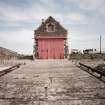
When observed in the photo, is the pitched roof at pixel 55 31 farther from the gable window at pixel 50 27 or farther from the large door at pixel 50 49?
the large door at pixel 50 49

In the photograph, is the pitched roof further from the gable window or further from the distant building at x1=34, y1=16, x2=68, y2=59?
the gable window

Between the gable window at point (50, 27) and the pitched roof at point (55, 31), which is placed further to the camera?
the gable window at point (50, 27)

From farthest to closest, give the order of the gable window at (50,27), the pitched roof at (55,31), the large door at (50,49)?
the gable window at (50,27) < the pitched roof at (55,31) < the large door at (50,49)

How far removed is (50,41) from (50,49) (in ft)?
4.75

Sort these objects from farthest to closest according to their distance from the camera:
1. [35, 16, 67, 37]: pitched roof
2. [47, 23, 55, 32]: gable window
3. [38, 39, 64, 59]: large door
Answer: [47, 23, 55, 32]: gable window < [35, 16, 67, 37]: pitched roof < [38, 39, 64, 59]: large door

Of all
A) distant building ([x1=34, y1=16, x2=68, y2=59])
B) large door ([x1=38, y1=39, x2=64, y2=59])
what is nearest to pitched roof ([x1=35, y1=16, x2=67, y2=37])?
distant building ([x1=34, y1=16, x2=68, y2=59])

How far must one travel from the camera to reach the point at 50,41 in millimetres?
42188

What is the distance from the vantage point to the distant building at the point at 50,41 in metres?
42.0

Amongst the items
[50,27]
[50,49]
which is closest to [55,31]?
[50,27]

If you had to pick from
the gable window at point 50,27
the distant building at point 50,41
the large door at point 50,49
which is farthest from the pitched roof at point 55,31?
the large door at point 50,49

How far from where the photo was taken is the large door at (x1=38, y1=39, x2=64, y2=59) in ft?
138

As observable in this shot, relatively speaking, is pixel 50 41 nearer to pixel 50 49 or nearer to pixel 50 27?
pixel 50 49

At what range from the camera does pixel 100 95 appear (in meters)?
8.94

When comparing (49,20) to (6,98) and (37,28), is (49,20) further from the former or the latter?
(6,98)
